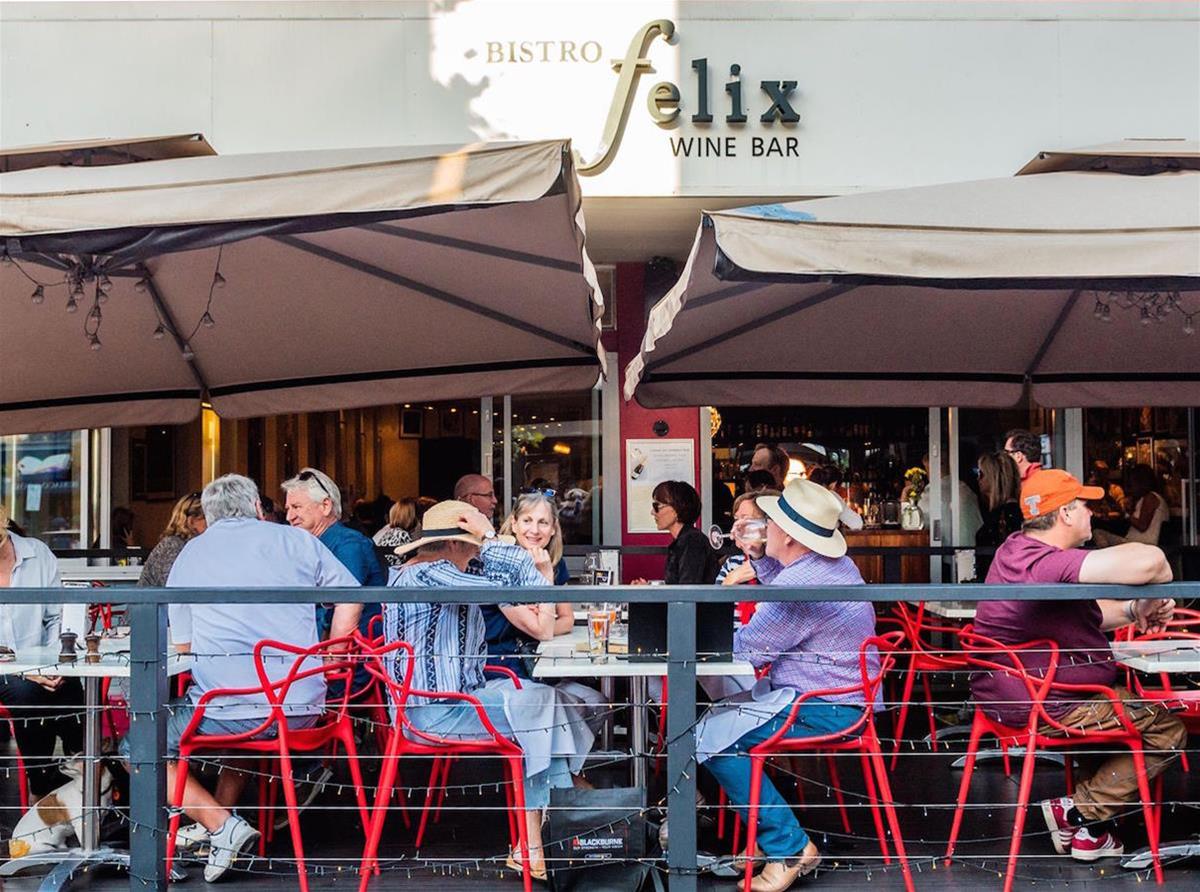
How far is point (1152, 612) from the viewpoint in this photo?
448 centimetres

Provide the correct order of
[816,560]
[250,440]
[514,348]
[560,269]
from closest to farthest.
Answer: [816,560] < [560,269] < [514,348] < [250,440]

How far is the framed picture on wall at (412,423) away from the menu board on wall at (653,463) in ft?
5.92

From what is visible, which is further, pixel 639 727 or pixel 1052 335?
pixel 1052 335

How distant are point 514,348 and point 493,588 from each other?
297 centimetres

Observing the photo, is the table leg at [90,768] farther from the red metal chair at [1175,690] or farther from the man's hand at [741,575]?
the red metal chair at [1175,690]

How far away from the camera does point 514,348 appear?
21.3 ft

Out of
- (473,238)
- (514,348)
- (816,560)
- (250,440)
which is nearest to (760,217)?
(816,560)

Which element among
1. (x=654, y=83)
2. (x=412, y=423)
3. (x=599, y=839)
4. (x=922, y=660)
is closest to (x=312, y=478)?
(x=599, y=839)

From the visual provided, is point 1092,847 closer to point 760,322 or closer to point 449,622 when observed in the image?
point 449,622

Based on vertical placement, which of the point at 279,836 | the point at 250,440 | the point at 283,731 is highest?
the point at 250,440

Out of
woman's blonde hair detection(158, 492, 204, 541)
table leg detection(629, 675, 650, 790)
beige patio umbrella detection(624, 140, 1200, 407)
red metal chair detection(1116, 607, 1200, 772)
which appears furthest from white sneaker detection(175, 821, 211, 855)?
red metal chair detection(1116, 607, 1200, 772)

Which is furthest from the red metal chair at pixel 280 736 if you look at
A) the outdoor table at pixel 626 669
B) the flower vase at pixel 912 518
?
the flower vase at pixel 912 518

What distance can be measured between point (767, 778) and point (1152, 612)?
152 centimetres

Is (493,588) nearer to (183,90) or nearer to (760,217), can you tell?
(760,217)
